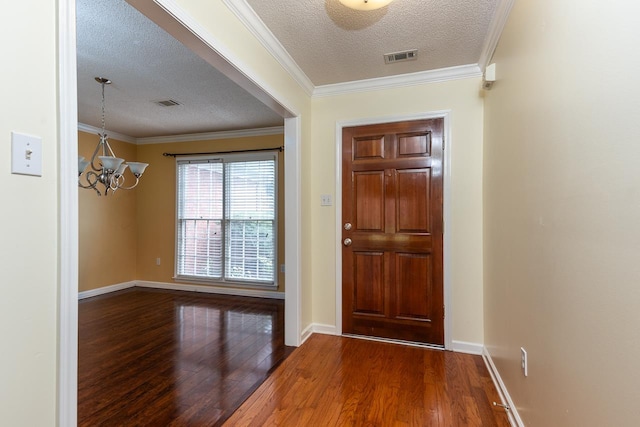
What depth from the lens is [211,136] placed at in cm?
488

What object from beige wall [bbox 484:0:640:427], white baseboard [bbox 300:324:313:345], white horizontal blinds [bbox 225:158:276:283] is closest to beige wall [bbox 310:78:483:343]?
beige wall [bbox 484:0:640:427]

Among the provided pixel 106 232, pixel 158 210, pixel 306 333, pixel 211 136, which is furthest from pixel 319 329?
pixel 106 232

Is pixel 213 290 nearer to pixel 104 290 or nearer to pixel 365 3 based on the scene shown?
pixel 104 290

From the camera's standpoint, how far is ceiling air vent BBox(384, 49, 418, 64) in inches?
96.0

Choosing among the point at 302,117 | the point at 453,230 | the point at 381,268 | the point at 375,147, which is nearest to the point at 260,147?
the point at 302,117

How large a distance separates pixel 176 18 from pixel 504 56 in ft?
6.33

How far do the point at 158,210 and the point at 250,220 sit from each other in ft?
5.66

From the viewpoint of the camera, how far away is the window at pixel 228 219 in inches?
180

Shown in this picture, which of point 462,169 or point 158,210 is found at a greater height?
point 462,169

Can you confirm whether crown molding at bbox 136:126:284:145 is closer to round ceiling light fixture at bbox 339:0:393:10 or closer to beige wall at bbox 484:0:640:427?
round ceiling light fixture at bbox 339:0:393:10

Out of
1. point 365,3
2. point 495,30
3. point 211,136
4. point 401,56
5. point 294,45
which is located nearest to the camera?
point 365,3

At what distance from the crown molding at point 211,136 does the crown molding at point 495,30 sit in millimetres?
2787

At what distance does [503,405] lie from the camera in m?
1.88

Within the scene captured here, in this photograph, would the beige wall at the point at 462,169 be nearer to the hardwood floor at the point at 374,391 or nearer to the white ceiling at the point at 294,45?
the white ceiling at the point at 294,45
